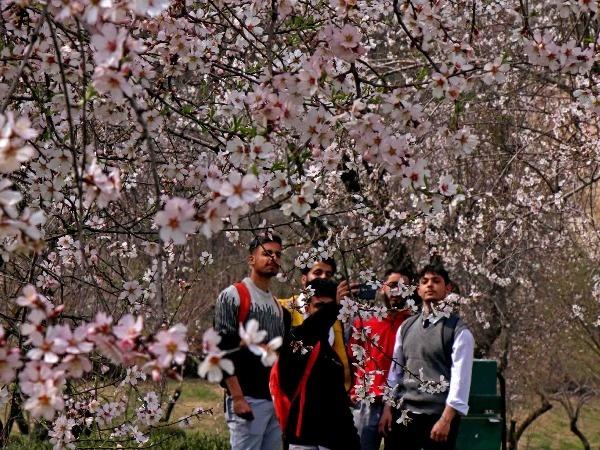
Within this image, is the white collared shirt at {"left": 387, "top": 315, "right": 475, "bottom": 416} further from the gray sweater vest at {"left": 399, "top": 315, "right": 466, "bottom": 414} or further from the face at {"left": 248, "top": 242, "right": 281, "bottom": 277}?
the face at {"left": 248, "top": 242, "right": 281, "bottom": 277}

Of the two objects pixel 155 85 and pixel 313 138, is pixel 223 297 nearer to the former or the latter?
pixel 155 85

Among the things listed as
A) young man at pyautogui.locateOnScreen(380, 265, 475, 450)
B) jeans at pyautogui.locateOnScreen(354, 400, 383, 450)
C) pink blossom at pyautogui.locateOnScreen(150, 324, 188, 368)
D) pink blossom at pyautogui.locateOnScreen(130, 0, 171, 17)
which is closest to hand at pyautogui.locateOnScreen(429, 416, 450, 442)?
young man at pyautogui.locateOnScreen(380, 265, 475, 450)

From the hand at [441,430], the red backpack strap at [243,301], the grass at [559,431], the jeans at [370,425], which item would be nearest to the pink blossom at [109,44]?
the red backpack strap at [243,301]

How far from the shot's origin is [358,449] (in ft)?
17.2

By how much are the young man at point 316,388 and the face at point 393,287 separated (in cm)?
55

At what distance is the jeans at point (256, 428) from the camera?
5.20 meters

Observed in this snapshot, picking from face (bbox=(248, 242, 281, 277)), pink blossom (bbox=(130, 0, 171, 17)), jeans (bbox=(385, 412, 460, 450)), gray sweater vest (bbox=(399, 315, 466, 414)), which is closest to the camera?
pink blossom (bbox=(130, 0, 171, 17))

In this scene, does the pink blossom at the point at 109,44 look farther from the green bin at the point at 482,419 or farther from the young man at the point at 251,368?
the green bin at the point at 482,419

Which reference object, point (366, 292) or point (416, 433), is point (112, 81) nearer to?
point (366, 292)

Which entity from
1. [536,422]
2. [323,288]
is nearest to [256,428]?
[323,288]

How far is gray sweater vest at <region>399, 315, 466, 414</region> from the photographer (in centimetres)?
557

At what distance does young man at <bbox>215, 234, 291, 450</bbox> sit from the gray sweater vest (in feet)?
2.68

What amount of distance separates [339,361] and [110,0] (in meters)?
3.61

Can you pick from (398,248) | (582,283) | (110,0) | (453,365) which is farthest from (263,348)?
(582,283)
